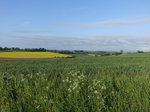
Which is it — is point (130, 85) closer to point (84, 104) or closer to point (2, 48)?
point (84, 104)

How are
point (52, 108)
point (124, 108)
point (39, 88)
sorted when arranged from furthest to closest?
point (39, 88) < point (124, 108) < point (52, 108)

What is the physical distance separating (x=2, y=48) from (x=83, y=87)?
76620 millimetres

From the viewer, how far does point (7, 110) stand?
381 centimetres

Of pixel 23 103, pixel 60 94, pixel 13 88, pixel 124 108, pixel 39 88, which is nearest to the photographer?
pixel 124 108

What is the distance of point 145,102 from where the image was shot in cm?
404

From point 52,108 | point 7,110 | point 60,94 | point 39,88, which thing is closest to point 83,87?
point 60,94

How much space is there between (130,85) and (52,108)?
2428 millimetres

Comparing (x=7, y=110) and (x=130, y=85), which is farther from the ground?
(x=130, y=85)

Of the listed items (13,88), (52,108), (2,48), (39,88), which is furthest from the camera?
(2,48)

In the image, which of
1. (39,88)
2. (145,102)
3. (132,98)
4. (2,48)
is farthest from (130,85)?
(2,48)

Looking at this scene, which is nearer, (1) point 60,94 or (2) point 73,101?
(2) point 73,101

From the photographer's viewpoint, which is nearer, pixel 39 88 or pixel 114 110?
pixel 114 110

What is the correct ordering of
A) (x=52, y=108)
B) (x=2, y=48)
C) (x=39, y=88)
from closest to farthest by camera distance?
(x=52, y=108) → (x=39, y=88) → (x=2, y=48)

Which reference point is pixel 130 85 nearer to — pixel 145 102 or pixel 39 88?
pixel 145 102
